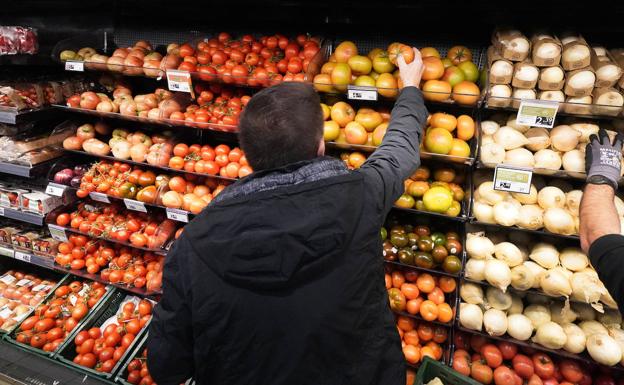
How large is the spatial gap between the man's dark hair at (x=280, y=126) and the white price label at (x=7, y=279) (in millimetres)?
3799

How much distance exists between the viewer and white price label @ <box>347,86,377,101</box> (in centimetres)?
212

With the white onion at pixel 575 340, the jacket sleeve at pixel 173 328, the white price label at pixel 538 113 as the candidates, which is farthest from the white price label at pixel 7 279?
the white onion at pixel 575 340

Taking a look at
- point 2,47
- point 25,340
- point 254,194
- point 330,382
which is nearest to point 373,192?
point 254,194

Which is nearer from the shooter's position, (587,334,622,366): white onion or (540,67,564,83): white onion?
(540,67,564,83): white onion

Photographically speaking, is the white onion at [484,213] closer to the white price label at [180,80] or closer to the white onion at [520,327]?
the white onion at [520,327]

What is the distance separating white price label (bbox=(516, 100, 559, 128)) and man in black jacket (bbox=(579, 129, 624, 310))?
0.25m

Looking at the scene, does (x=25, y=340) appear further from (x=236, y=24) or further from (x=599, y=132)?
(x=599, y=132)

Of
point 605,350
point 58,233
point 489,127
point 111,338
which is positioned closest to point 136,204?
point 58,233

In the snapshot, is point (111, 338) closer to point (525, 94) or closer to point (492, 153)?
point (492, 153)

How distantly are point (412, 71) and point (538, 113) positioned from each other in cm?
69

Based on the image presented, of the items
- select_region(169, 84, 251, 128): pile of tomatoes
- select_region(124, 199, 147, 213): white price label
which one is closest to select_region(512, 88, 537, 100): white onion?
select_region(169, 84, 251, 128): pile of tomatoes

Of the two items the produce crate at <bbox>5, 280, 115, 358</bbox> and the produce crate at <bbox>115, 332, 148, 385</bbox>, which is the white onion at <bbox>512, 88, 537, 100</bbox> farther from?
the produce crate at <bbox>5, 280, 115, 358</bbox>

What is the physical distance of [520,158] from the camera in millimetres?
2064

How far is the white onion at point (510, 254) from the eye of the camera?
84.7 inches
